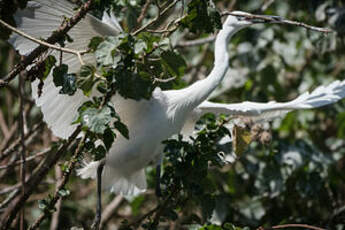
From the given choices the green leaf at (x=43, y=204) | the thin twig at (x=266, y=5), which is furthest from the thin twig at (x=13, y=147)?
the thin twig at (x=266, y=5)

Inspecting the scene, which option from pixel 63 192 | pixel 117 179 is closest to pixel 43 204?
pixel 63 192

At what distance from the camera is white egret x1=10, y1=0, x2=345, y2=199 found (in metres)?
1.98

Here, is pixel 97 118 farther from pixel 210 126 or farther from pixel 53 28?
pixel 53 28

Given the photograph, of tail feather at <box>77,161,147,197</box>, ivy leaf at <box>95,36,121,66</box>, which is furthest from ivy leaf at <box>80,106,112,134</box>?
tail feather at <box>77,161,147,197</box>

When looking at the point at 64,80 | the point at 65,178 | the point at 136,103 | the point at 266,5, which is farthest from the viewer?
the point at 266,5

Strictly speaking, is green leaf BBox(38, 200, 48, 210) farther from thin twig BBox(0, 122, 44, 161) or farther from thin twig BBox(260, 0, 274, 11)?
thin twig BBox(260, 0, 274, 11)

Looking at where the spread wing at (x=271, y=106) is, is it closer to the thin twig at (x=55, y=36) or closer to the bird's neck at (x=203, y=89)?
the bird's neck at (x=203, y=89)

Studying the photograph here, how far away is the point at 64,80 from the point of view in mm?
1580

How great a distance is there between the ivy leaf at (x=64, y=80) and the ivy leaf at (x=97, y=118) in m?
0.14

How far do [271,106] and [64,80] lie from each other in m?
1.10

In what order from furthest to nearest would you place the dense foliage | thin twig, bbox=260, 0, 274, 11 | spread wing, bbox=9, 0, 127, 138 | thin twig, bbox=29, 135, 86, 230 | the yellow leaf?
thin twig, bbox=260, 0, 274, 11
the yellow leaf
spread wing, bbox=9, 0, 127, 138
thin twig, bbox=29, 135, 86, 230
the dense foliage

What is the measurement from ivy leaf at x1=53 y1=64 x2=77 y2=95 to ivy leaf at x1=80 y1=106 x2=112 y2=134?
138 mm

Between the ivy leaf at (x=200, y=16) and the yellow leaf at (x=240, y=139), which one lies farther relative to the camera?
the yellow leaf at (x=240, y=139)

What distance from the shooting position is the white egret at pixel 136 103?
1977 millimetres
